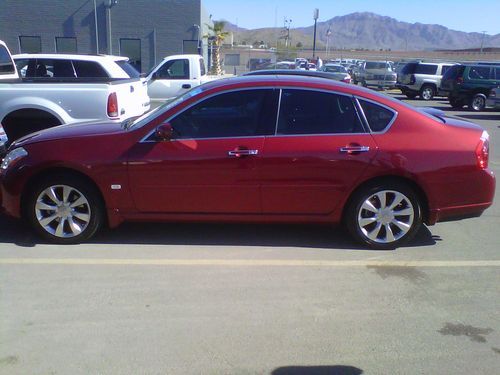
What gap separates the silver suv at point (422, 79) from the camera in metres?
25.4

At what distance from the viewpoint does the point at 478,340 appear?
356 centimetres

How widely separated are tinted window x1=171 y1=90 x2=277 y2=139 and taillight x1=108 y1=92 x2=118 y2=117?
118 inches

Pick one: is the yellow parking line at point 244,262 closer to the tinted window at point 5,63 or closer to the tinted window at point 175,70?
the tinted window at point 5,63

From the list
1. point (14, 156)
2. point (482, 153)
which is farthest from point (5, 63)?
point (482, 153)

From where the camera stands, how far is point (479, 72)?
2130 cm

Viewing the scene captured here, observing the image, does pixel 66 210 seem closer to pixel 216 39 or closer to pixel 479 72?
pixel 479 72

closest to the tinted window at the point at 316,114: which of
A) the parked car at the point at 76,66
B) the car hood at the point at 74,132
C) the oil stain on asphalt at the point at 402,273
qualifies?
the oil stain on asphalt at the point at 402,273

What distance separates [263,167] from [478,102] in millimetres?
18947

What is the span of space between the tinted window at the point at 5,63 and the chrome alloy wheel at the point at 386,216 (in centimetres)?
657

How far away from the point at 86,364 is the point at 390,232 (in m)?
3.08

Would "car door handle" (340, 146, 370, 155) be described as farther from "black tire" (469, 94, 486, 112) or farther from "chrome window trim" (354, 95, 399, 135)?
"black tire" (469, 94, 486, 112)

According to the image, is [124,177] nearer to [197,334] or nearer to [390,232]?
[197,334]

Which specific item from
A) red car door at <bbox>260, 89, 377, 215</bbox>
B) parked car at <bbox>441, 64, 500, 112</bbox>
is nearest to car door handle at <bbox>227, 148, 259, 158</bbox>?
red car door at <bbox>260, 89, 377, 215</bbox>

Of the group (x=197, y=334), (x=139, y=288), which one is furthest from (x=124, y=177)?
(x=197, y=334)
